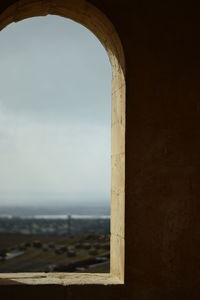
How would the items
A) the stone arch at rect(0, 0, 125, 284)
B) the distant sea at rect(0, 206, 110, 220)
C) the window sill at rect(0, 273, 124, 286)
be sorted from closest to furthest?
the window sill at rect(0, 273, 124, 286)
the stone arch at rect(0, 0, 125, 284)
the distant sea at rect(0, 206, 110, 220)

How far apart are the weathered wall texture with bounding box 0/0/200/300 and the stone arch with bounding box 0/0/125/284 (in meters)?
0.09

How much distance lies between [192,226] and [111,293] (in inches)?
32.8

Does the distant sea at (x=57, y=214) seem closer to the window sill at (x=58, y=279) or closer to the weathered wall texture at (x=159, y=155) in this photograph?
the window sill at (x=58, y=279)

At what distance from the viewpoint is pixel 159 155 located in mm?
4109

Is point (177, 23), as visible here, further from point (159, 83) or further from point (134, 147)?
point (134, 147)

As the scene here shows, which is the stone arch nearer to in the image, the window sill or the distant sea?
the window sill

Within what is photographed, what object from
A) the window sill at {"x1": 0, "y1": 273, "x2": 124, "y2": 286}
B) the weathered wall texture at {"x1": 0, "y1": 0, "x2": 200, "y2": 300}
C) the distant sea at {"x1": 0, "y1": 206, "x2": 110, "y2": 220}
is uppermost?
the distant sea at {"x1": 0, "y1": 206, "x2": 110, "y2": 220}

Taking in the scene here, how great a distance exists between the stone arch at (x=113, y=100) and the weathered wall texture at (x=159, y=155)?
0.09 metres

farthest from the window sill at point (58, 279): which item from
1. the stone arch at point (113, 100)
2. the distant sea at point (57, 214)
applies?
the distant sea at point (57, 214)

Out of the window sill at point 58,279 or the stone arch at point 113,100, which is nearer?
the window sill at point 58,279

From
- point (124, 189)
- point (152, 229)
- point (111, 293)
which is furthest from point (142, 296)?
point (124, 189)

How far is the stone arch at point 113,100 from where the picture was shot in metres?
4.13

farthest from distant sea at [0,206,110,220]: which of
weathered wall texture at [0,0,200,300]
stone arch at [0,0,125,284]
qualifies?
weathered wall texture at [0,0,200,300]

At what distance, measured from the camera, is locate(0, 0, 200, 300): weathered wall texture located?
402cm
